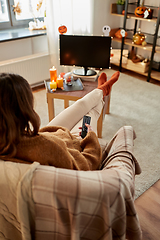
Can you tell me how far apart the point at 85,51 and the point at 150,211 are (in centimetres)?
156

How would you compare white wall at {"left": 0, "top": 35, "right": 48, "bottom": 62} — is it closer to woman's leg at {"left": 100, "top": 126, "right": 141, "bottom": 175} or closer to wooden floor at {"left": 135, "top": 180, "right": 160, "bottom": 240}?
woman's leg at {"left": 100, "top": 126, "right": 141, "bottom": 175}

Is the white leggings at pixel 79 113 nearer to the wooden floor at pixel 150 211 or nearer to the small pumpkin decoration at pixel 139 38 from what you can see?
the wooden floor at pixel 150 211

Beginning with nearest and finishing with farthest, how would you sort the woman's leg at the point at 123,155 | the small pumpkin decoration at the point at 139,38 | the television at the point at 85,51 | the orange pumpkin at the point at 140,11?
the woman's leg at the point at 123,155
the television at the point at 85,51
the orange pumpkin at the point at 140,11
the small pumpkin decoration at the point at 139,38

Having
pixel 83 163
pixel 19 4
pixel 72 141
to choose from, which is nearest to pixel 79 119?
pixel 72 141

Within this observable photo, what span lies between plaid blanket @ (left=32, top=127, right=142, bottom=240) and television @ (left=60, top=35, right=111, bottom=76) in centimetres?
162

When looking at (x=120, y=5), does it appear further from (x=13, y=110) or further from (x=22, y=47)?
(x=13, y=110)

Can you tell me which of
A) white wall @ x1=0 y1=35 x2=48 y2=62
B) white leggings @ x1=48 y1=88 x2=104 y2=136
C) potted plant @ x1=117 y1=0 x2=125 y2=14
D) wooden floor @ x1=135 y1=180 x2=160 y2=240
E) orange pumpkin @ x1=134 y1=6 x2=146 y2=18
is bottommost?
wooden floor @ x1=135 y1=180 x2=160 y2=240

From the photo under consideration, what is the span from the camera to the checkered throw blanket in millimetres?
684

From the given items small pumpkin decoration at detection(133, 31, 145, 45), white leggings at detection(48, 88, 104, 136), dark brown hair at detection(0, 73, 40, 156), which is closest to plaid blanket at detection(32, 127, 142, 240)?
dark brown hair at detection(0, 73, 40, 156)

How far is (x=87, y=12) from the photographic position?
3.18 metres

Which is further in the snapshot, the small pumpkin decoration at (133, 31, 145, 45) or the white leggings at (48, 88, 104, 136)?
the small pumpkin decoration at (133, 31, 145, 45)

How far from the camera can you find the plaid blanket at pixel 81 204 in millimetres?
684

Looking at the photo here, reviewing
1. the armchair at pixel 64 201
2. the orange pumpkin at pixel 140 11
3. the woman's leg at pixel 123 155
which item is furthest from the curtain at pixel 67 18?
the armchair at pixel 64 201

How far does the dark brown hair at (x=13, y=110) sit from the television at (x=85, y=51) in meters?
1.53
